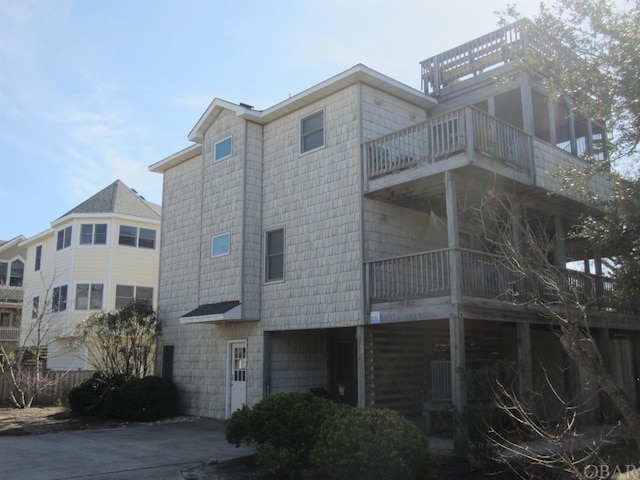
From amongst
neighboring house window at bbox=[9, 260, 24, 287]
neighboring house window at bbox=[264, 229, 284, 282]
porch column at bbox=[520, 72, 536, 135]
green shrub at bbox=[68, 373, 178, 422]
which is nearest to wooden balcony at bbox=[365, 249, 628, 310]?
neighboring house window at bbox=[264, 229, 284, 282]

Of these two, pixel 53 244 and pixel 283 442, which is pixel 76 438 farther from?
pixel 53 244

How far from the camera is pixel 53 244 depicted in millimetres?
31703

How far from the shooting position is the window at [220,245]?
17.1 m

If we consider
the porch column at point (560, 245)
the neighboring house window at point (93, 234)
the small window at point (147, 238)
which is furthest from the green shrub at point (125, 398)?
the porch column at point (560, 245)

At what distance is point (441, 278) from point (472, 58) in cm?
709

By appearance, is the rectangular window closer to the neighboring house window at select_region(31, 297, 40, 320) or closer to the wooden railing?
the wooden railing

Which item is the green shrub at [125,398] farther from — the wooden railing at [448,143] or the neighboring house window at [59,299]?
the neighboring house window at [59,299]

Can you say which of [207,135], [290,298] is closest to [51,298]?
[207,135]

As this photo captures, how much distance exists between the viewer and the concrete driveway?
10.1 metres

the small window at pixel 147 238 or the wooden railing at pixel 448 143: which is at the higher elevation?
the small window at pixel 147 238

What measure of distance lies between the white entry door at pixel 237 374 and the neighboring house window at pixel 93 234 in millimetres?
14475

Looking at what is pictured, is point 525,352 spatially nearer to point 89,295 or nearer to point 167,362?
point 167,362

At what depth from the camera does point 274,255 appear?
16.3 m

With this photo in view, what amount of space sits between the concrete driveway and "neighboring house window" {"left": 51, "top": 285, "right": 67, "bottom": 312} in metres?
14.0
